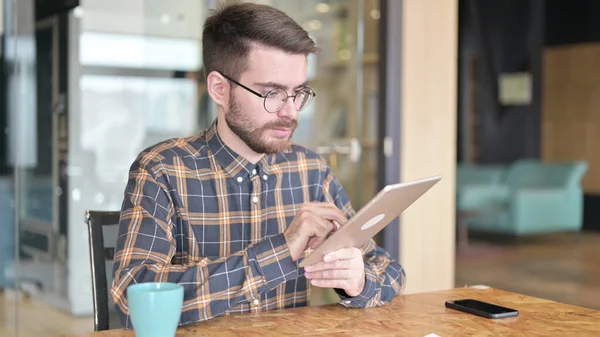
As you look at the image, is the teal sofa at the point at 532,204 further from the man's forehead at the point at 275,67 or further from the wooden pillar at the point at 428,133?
the man's forehead at the point at 275,67

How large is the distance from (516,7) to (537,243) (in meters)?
3.64

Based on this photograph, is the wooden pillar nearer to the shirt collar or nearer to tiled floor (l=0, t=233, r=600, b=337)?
tiled floor (l=0, t=233, r=600, b=337)

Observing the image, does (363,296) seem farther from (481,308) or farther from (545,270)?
(545,270)

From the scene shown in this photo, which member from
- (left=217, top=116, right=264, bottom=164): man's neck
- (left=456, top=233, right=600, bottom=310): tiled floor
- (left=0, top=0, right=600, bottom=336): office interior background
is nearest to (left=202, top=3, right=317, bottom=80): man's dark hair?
(left=217, top=116, right=264, bottom=164): man's neck

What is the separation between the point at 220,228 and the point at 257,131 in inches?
9.2

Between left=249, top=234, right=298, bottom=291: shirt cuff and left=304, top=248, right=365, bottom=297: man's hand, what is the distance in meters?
0.05

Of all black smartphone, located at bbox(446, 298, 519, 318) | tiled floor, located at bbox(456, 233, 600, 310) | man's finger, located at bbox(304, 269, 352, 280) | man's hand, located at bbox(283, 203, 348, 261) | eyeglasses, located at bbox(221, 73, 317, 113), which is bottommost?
tiled floor, located at bbox(456, 233, 600, 310)

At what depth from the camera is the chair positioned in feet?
5.48

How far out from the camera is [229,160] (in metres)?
1.75

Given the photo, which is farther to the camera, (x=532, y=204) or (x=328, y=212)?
(x=532, y=204)

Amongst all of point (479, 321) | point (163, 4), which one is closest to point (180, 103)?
point (163, 4)

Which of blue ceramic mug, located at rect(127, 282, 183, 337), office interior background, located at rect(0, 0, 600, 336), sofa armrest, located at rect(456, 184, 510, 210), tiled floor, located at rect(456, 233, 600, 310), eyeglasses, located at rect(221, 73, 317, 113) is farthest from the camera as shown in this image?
sofa armrest, located at rect(456, 184, 510, 210)

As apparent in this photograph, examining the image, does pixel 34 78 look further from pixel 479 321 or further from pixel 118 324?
pixel 479 321

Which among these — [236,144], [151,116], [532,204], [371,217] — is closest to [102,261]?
[236,144]
